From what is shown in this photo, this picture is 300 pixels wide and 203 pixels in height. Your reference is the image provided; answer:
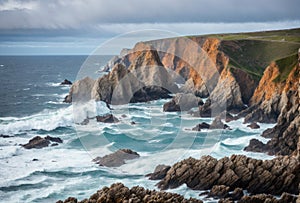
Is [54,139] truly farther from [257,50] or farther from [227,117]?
[257,50]

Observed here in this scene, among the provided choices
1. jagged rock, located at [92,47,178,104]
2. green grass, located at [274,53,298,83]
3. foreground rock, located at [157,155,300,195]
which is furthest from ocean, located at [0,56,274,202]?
green grass, located at [274,53,298,83]

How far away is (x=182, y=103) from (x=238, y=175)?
40455 millimetres

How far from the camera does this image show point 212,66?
318 ft

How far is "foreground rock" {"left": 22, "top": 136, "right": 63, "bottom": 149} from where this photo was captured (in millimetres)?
52656

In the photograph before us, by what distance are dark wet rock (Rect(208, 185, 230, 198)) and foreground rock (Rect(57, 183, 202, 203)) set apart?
2.77 meters

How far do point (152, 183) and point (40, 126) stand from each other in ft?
98.2

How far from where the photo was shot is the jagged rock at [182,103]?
75519 mm

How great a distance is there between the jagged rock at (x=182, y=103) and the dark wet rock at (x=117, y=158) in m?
28.8

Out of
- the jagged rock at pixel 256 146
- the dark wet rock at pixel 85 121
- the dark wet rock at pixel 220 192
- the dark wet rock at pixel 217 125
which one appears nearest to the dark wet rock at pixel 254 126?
the dark wet rock at pixel 217 125

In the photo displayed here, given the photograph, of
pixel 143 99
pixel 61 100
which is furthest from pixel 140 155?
pixel 61 100

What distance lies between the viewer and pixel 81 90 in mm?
85500

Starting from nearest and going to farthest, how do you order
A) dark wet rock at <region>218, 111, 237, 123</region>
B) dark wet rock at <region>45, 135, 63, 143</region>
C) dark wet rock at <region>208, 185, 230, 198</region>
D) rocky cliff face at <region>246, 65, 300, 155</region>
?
dark wet rock at <region>208, 185, 230, 198</region> < rocky cliff face at <region>246, 65, 300, 155</region> < dark wet rock at <region>45, 135, 63, 143</region> < dark wet rock at <region>218, 111, 237, 123</region>

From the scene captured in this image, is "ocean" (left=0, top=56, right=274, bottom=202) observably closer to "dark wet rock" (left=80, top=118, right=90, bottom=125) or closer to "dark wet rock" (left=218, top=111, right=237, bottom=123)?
"dark wet rock" (left=218, top=111, right=237, bottom=123)

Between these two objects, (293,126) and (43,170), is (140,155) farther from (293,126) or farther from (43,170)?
(293,126)
